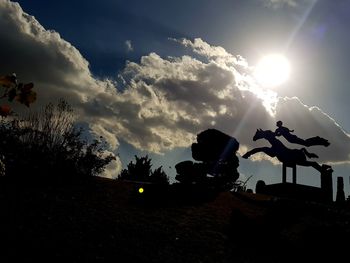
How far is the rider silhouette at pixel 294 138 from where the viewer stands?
2200 centimetres

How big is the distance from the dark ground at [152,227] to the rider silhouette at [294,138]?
667 centimetres

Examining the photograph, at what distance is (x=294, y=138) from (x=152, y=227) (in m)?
13.1

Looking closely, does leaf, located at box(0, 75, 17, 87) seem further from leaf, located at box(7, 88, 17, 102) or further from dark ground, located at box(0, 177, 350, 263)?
dark ground, located at box(0, 177, 350, 263)

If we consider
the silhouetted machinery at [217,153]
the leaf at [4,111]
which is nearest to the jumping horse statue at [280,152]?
the silhouetted machinery at [217,153]

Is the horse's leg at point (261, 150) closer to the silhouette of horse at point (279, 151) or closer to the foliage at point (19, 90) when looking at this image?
the silhouette of horse at point (279, 151)

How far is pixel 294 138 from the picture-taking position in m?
22.1

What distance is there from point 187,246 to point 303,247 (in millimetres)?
3385

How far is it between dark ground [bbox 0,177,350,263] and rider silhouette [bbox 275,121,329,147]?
6667 mm

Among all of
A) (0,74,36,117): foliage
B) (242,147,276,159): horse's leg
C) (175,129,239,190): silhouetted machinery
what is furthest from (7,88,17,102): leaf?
(175,129,239,190): silhouetted machinery

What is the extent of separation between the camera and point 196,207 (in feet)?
45.9

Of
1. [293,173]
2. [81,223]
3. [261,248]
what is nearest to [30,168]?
[81,223]

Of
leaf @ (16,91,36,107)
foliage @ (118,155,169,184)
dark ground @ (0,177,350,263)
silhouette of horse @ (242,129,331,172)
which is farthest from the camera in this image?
foliage @ (118,155,169,184)

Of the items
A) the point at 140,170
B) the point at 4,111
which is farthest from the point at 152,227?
the point at 140,170

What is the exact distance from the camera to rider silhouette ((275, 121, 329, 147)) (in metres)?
22.0
